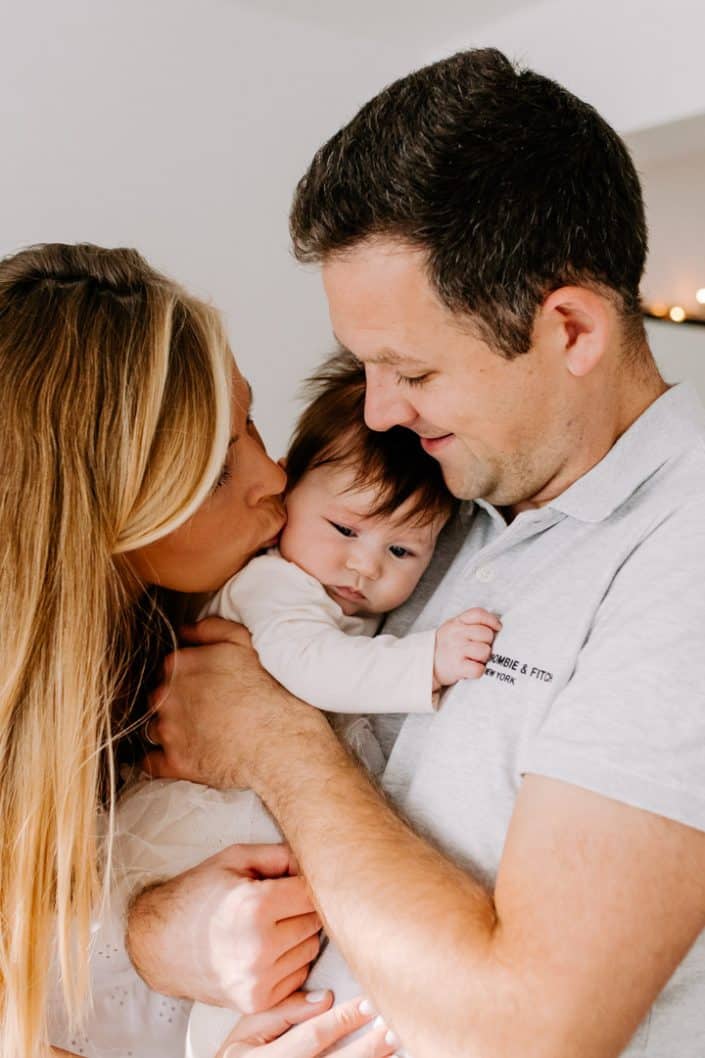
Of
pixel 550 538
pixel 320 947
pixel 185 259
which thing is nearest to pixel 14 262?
pixel 550 538

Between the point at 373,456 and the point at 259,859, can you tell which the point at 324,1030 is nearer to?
the point at 259,859

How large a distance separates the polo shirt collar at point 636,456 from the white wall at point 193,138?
1.94 metres

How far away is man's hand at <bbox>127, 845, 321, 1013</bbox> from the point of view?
1.41 metres

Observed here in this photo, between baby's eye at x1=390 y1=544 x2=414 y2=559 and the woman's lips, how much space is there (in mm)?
206

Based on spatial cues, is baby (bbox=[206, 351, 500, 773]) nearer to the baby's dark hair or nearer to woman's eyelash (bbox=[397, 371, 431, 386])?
the baby's dark hair

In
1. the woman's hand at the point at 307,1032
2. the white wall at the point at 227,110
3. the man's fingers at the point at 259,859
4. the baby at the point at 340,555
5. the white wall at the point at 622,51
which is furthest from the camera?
the white wall at the point at 227,110

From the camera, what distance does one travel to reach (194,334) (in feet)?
5.10

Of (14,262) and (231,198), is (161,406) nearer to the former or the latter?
(14,262)

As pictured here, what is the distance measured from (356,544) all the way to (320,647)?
0.22 metres

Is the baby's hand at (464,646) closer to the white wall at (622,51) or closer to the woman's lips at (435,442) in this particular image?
the woman's lips at (435,442)

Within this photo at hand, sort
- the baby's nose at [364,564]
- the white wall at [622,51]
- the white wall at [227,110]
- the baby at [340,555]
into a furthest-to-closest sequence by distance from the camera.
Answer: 1. the white wall at [227,110]
2. the white wall at [622,51]
3. the baby's nose at [364,564]
4. the baby at [340,555]

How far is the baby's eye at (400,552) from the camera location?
1735 millimetres

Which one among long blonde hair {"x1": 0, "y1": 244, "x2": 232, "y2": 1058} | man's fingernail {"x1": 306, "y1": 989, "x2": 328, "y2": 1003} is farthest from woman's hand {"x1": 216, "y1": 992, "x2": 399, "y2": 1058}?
long blonde hair {"x1": 0, "y1": 244, "x2": 232, "y2": 1058}

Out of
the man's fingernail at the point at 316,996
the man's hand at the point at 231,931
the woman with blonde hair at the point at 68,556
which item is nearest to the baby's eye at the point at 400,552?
the woman with blonde hair at the point at 68,556
